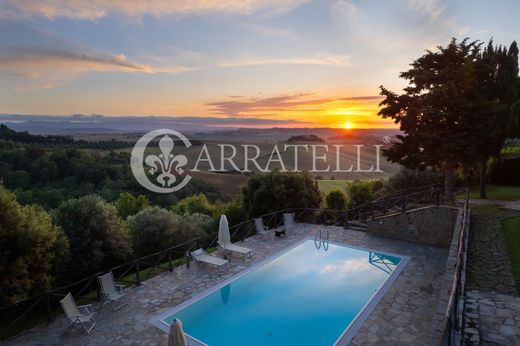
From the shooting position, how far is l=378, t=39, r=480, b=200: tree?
14883mm

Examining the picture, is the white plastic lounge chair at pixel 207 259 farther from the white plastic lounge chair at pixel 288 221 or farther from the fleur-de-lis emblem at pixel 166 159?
the fleur-de-lis emblem at pixel 166 159

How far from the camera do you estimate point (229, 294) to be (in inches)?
398

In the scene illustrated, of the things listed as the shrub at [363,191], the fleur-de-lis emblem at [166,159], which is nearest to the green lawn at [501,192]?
the shrub at [363,191]

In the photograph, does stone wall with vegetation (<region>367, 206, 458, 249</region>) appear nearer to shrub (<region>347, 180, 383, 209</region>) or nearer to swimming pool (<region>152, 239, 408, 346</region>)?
swimming pool (<region>152, 239, 408, 346</region>)

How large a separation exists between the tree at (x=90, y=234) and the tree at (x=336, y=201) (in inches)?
677

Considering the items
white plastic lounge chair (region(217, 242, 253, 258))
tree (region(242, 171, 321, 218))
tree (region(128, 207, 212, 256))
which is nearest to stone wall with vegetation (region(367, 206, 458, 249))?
tree (region(242, 171, 321, 218))

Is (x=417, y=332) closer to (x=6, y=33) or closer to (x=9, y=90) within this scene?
(x=6, y=33)

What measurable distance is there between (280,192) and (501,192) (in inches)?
572

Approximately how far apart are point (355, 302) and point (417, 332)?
232 centimetres

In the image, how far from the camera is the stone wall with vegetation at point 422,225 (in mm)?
13328

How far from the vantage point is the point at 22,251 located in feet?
28.3

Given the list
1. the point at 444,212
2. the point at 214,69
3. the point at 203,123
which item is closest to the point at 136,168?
the point at 203,123

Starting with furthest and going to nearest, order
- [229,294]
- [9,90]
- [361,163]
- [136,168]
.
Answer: [136,168]
[361,163]
[9,90]
[229,294]

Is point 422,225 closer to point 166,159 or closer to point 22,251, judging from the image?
point 22,251
